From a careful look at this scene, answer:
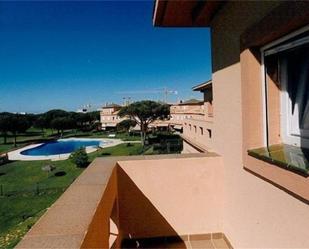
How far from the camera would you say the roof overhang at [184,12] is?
3.92m

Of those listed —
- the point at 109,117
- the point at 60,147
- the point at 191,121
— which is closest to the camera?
the point at 191,121

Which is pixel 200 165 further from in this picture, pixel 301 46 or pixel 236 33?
pixel 301 46

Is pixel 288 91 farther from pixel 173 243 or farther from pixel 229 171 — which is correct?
pixel 173 243

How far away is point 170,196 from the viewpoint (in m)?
4.57

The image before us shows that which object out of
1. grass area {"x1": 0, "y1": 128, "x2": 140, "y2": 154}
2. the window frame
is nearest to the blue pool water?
grass area {"x1": 0, "y1": 128, "x2": 140, "y2": 154}

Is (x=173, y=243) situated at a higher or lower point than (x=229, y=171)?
lower

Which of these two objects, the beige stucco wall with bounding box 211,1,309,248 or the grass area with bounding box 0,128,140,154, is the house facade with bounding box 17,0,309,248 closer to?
the beige stucco wall with bounding box 211,1,309,248

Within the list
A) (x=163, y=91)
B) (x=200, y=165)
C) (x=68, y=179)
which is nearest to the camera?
(x=200, y=165)

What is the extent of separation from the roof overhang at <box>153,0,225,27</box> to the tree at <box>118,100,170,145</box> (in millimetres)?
39006

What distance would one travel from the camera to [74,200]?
8.59ft

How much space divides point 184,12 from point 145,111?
40.2 metres

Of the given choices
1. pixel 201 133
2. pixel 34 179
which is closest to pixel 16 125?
pixel 34 179

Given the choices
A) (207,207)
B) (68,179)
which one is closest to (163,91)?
(68,179)

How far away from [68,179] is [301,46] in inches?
864
